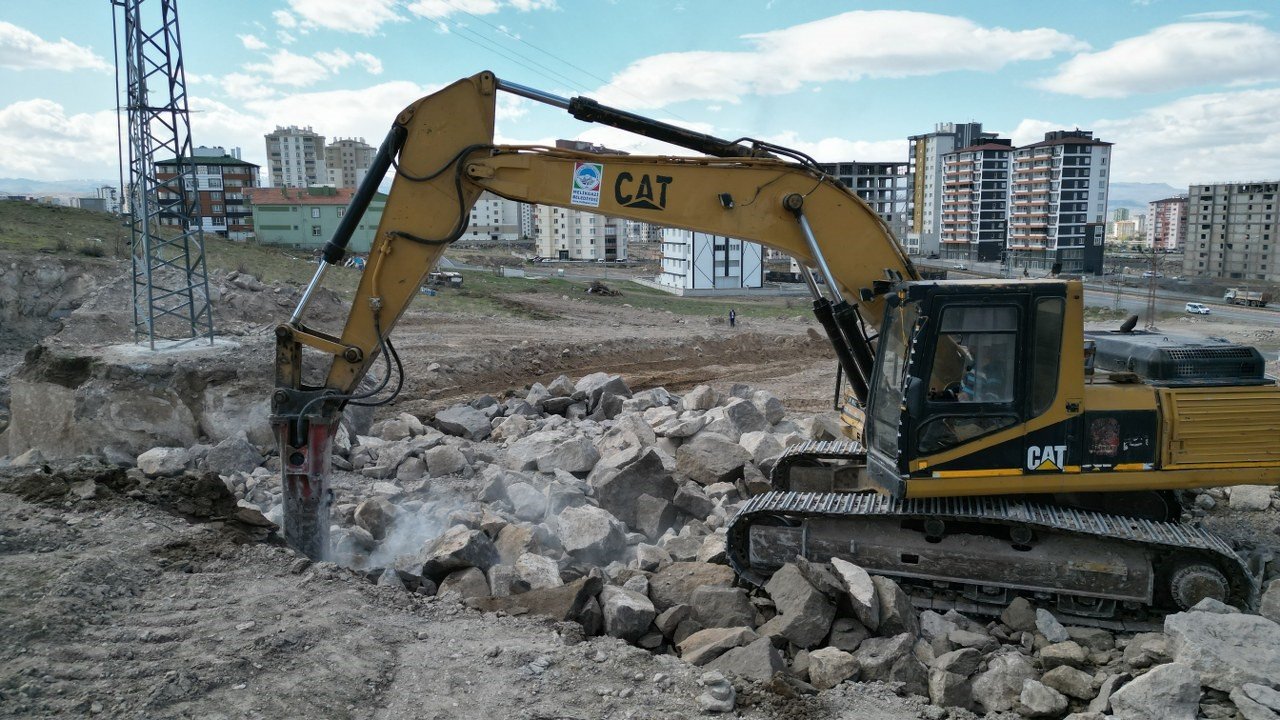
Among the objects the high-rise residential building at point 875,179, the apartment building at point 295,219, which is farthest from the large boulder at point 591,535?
the high-rise residential building at point 875,179

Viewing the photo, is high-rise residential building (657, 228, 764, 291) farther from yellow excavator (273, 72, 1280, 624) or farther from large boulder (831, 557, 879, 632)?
large boulder (831, 557, 879, 632)

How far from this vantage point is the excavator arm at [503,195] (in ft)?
22.7

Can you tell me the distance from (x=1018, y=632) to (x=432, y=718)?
13.2 ft

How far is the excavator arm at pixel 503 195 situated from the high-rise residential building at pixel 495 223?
9628 cm

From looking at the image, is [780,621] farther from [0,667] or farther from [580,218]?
[580,218]

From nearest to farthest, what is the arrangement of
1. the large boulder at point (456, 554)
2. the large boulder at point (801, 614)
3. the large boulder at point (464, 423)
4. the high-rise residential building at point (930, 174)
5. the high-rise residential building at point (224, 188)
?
the large boulder at point (801, 614) → the large boulder at point (456, 554) → the large boulder at point (464, 423) → the high-rise residential building at point (224, 188) → the high-rise residential building at point (930, 174)

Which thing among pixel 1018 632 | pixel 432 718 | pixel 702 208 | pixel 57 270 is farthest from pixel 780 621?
pixel 57 270

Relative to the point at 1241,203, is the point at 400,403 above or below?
below

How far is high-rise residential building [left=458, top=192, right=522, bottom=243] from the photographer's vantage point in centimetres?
10569

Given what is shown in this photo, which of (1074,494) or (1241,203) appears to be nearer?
(1074,494)

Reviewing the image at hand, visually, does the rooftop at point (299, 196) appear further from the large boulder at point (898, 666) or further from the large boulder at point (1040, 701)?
the large boulder at point (1040, 701)

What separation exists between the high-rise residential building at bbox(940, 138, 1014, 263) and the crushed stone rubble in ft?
225

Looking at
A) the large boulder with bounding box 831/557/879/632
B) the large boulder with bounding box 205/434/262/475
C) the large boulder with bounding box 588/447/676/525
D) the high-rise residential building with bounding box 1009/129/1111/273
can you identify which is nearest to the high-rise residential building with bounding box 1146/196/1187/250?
the high-rise residential building with bounding box 1009/129/1111/273

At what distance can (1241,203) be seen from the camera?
6512cm
